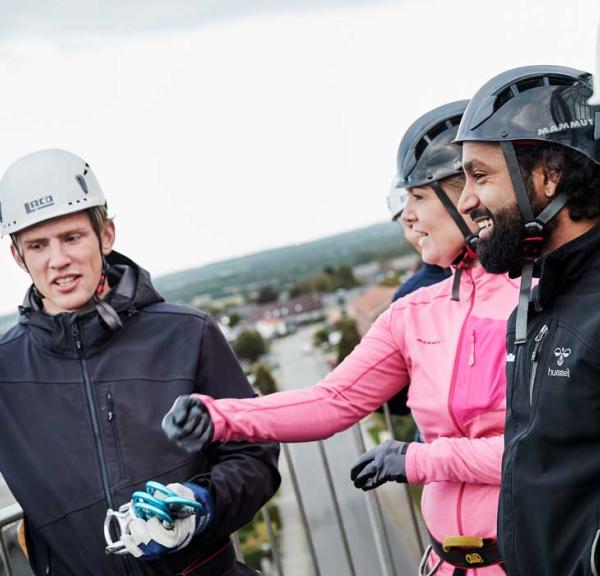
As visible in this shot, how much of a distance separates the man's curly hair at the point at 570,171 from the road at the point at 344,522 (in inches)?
116

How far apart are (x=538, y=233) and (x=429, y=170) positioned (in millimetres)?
847

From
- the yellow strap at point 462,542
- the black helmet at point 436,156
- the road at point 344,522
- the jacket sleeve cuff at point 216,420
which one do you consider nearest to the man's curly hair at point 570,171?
the black helmet at point 436,156

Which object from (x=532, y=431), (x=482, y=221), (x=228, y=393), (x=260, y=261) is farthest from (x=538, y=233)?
(x=260, y=261)

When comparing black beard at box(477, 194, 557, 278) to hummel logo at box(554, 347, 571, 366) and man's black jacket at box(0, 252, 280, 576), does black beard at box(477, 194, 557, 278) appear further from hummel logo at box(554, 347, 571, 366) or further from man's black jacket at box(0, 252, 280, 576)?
man's black jacket at box(0, 252, 280, 576)

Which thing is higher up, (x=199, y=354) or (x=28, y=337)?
(x=28, y=337)

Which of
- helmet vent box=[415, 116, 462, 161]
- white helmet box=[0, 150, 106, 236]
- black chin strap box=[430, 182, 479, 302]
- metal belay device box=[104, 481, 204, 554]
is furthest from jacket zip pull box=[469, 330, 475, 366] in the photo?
white helmet box=[0, 150, 106, 236]

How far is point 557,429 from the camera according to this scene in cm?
212

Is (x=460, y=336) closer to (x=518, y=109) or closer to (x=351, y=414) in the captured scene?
(x=351, y=414)

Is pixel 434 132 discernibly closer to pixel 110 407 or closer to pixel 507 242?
pixel 507 242

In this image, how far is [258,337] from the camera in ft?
343

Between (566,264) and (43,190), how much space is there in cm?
209

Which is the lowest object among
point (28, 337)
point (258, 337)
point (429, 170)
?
point (258, 337)

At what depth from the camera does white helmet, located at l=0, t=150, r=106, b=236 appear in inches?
132

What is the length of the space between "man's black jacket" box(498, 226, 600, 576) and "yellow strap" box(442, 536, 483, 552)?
1.35 feet
